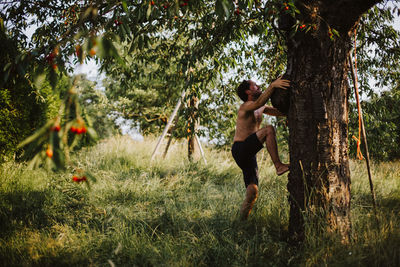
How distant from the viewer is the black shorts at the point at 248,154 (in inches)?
114

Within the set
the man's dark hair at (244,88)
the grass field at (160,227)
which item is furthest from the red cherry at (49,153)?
the man's dark hair at (244,88)

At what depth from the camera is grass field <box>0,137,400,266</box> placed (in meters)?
2.07

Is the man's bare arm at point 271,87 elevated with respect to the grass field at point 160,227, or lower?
elevated

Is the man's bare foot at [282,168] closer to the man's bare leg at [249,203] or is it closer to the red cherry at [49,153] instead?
the man's bare leg at [249,203]

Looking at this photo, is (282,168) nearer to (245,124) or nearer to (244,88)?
(245,124)

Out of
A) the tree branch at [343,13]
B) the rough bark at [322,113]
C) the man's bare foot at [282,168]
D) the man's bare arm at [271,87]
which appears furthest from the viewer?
the man's bare foot at [282,168]

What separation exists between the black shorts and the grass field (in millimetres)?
390

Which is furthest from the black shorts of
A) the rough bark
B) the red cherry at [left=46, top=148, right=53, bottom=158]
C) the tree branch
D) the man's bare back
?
the red cherry at [left=46, top=148, right=53, bottom=158]

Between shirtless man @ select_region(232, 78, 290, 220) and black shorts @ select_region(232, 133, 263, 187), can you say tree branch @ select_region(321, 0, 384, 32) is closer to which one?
shirtless man @ select_region(232, 78, 290, 220)

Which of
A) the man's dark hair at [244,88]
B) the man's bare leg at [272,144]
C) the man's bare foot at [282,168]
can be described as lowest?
the man's bare foot at [282,168]

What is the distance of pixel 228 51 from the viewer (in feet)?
13.4

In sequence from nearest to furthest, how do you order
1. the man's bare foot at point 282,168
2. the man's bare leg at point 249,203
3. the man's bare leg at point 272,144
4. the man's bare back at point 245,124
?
the man's bare foot at point 282,168, the man's bare leg at point 272,144, the man's bare leg at point 249,203, the man's bare back at point 245,124

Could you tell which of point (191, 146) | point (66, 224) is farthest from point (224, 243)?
point (191, 146)

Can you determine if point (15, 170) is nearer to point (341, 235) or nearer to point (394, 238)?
point (341, 235)
